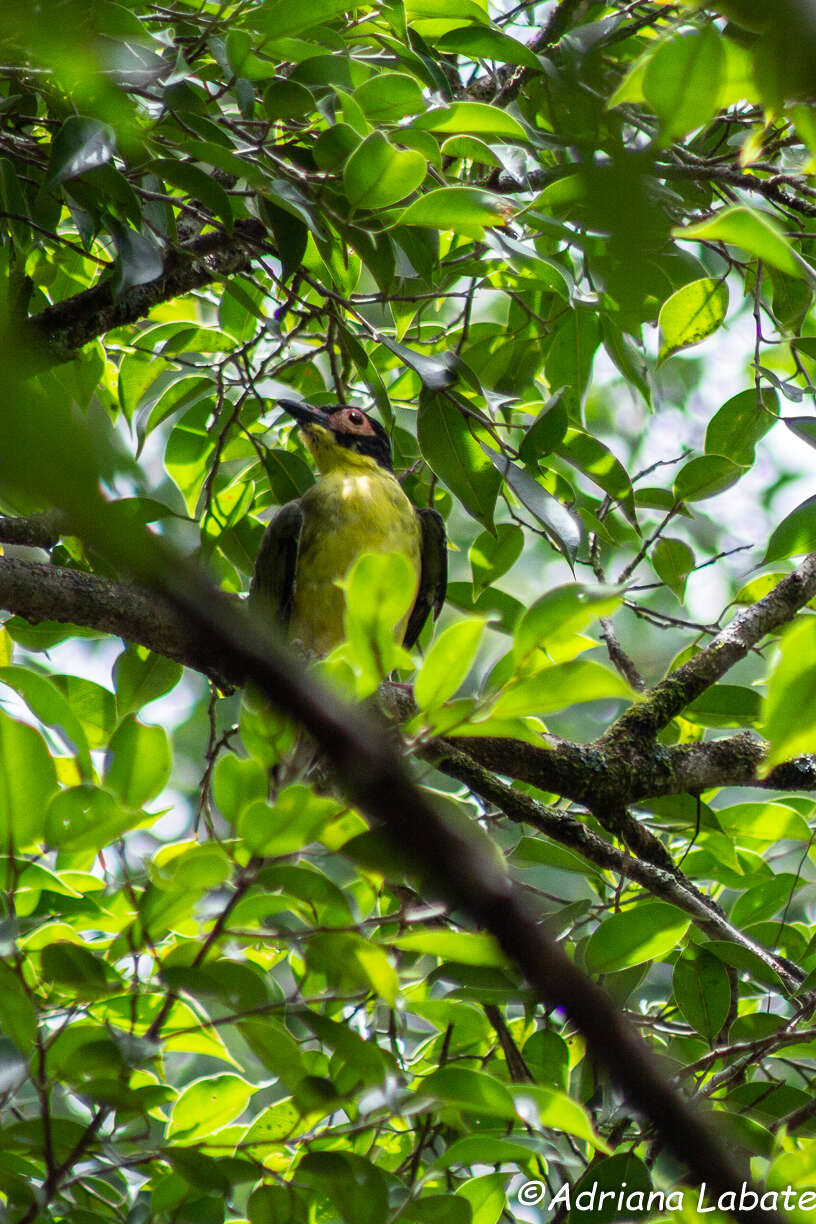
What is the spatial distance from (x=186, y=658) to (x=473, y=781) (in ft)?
2.13

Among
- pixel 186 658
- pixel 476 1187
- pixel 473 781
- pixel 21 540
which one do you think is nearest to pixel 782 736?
pixel 476 1187

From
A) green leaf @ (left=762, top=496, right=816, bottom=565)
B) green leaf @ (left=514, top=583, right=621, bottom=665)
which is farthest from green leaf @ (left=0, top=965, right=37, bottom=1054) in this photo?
green leaf @ (left=762, top=496, right=816, bottom=565)

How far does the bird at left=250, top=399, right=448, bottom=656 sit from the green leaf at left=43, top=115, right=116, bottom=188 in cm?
178

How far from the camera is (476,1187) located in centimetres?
189

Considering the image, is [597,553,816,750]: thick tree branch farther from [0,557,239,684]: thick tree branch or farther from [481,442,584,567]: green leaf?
[0,557,239,684]: thick tree branch

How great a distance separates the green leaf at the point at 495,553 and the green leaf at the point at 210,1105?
1.31 m

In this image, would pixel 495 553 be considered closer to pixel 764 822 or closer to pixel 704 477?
pixel 704 477

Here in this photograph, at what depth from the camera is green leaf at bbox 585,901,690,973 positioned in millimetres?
1982

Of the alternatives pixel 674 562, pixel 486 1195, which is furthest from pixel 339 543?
pixel 486 1195

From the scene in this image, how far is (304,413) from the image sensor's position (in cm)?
338

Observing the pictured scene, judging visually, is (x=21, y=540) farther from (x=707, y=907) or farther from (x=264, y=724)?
(x=707, y=907)

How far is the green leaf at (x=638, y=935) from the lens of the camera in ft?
6.50

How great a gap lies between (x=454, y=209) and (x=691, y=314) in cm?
68

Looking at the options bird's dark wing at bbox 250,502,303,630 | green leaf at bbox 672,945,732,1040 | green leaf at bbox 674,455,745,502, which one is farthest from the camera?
bird's dark wing at bbox 250,502,303,630
